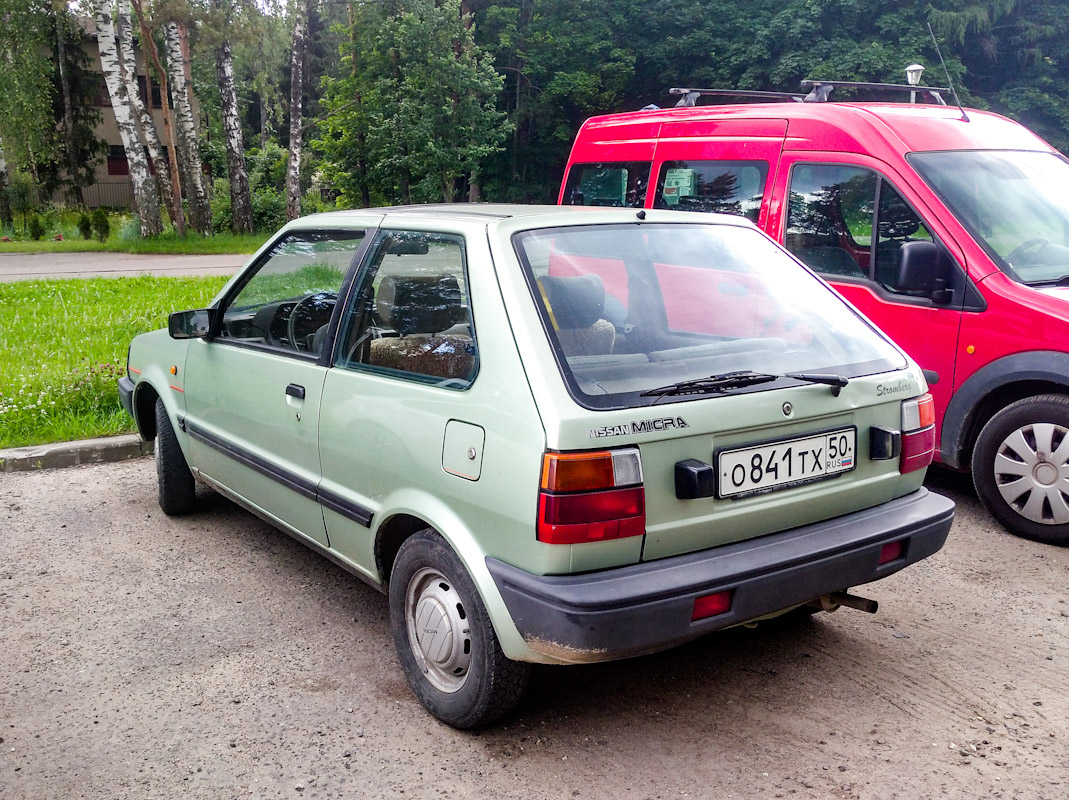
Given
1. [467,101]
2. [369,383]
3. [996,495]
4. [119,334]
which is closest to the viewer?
[369,383]

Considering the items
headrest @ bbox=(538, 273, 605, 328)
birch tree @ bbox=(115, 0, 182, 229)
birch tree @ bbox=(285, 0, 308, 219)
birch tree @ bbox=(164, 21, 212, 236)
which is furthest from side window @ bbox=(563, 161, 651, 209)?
birch tree @ bbox=(285, 0, 308, 219)

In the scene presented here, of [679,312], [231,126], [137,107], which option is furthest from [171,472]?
[231,126]

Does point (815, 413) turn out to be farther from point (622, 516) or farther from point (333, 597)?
point (333, 597)

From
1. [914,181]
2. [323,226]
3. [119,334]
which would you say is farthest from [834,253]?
[119,334]

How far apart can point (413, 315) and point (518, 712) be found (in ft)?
4.52

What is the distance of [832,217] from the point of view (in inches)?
229

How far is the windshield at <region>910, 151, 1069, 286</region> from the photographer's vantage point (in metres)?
5.07

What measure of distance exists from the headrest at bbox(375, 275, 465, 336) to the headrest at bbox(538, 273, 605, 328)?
303 mm

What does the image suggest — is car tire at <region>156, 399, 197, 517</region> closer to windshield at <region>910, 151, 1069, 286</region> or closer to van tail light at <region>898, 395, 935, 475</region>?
van tail light at <region>898, 395, 935, 475</region>

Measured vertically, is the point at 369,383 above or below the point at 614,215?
below

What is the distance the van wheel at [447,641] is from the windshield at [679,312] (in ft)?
2.32

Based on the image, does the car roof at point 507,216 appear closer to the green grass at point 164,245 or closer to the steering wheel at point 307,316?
the steering wheel at point 307,316

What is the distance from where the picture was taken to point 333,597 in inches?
165

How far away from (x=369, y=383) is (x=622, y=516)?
1.12 m
